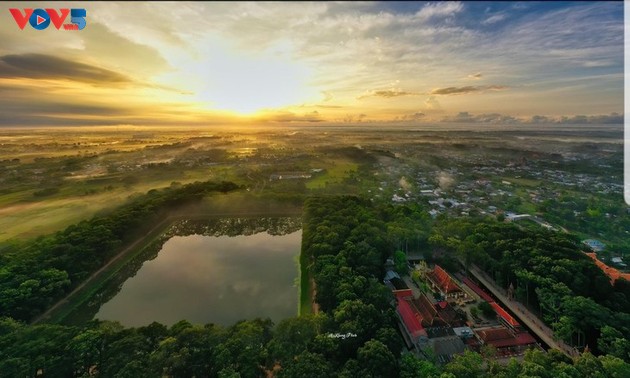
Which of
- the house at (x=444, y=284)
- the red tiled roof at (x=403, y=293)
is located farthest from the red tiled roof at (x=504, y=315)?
the red tiled roof at (x=403, y=293)

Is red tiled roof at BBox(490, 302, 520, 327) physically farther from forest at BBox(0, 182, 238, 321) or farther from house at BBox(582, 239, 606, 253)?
forest at BBox(0, 182, 238, 321)

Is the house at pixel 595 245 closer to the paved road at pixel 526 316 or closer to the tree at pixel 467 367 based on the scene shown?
the paved road at pixel 526 316

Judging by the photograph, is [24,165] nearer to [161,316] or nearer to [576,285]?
[161,316]

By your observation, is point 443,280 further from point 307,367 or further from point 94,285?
point 94,285

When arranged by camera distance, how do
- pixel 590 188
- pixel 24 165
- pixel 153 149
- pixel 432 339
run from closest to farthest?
pixel 432 339, pixel 24 165, pixel 590 188, pixel 153 149

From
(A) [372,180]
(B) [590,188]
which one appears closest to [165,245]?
(A) [372,180]
